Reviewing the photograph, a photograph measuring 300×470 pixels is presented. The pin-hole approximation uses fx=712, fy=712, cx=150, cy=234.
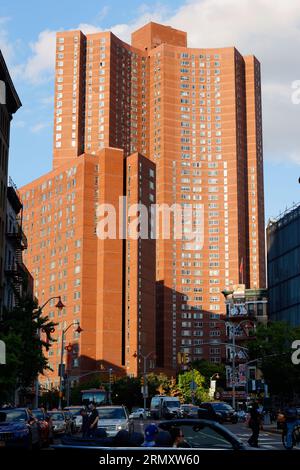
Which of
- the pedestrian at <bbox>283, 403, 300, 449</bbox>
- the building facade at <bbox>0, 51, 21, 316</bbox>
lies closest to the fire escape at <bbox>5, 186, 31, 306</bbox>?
the building facade at <bbox>0, 51, 21, 316</bbox>

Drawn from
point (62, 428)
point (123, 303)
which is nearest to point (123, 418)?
point (62, 428)

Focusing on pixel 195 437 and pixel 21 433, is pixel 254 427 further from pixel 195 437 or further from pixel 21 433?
pixel 195 437

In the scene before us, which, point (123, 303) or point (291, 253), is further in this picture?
point (123, 303)

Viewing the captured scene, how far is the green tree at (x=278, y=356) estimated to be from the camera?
77375mm

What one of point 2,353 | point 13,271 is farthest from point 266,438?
point 13,271

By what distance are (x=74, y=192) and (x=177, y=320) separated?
48652 millimetres

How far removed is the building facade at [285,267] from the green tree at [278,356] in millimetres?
23630

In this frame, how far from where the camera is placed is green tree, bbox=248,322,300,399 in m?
77.4

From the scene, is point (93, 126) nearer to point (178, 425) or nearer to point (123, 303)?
point (123, 303)

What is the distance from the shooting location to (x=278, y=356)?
77875mm

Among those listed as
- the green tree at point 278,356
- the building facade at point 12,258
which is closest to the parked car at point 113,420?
the building facade at point 12,258

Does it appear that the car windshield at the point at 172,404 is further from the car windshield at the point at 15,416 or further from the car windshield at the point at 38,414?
the car windshield at the point at 15,416

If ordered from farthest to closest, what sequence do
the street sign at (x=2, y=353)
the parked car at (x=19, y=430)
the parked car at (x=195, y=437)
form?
1. the street sign at (x=2, y=353)
2. the parked car at (x=19, y=430)
3. the parked car at (x=195, y=437)
